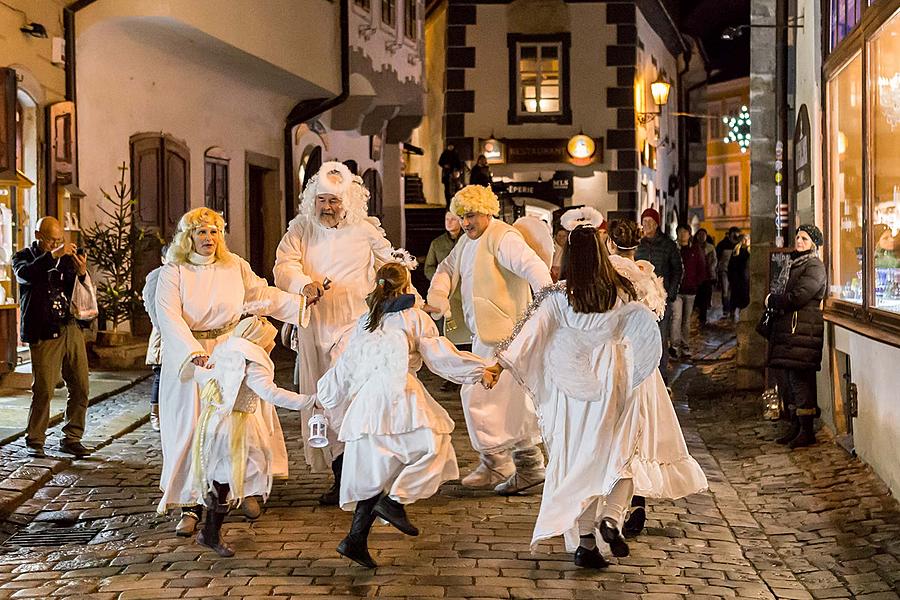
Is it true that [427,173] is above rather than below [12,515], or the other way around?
above

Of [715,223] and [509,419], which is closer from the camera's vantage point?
Answer: [509,419]

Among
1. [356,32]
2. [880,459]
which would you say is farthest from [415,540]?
[356,32]

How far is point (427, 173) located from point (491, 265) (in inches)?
1057

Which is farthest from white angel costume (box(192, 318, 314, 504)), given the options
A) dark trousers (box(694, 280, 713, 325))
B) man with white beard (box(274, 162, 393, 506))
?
dark trousers (box(694, 280, 713, 325))

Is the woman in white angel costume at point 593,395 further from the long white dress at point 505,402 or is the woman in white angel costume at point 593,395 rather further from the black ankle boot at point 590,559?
the long white dress at point 505,402

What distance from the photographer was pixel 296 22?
739 inches

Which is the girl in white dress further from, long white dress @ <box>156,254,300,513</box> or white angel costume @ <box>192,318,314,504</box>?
long white dress @ <box>156,254,300,513</box>

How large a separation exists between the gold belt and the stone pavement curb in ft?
5.99

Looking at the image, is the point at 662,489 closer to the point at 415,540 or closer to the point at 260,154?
the point at 415,540

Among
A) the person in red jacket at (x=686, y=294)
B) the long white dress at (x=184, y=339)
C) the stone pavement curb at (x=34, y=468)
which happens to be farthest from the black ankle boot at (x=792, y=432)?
the person in red jacket at (x=686, y=294)

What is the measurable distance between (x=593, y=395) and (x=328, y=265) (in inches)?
103

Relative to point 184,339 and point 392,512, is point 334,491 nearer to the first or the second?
point 184,339

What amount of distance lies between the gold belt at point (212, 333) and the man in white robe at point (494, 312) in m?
1.43

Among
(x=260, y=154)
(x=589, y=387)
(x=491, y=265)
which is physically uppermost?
(x=260, y=154)
